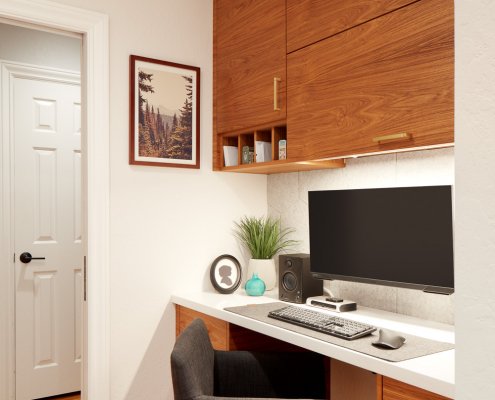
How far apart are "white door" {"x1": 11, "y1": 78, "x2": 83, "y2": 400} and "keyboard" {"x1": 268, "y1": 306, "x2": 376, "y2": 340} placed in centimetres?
188

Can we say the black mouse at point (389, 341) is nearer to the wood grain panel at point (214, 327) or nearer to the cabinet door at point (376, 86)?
the cabinet door at point (376, 86)

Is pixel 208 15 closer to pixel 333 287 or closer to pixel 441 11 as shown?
pixel 441 11

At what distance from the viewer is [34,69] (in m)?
3.17

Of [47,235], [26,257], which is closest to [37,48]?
[47,235]

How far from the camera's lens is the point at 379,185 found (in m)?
2.15

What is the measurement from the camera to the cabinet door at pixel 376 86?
5.18 feet

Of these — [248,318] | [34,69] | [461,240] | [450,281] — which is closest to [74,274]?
[34,69]

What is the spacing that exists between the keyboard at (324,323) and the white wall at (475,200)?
3.31 ft

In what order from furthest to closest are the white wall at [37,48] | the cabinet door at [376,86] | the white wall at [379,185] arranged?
the white wall at [37,48]
the white wall at [379,185]
the cabinet door at [376,86]

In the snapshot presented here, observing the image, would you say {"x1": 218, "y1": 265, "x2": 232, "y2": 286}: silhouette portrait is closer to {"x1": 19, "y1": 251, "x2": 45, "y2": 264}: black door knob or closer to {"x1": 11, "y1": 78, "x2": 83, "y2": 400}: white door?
{"x1": 11, "y1": 78, "x2": 83, "y2": 400}: white door

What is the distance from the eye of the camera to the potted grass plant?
2.59 meters

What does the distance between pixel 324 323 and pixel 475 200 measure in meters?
1.22

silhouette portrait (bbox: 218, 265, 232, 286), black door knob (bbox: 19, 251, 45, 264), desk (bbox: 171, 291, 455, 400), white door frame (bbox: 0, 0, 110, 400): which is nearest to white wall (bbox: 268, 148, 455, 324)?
desk (bbox: 171, 291, 455, 400)

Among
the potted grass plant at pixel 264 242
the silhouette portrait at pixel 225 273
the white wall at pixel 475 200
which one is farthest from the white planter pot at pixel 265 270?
the white wall at pixel 475 200
